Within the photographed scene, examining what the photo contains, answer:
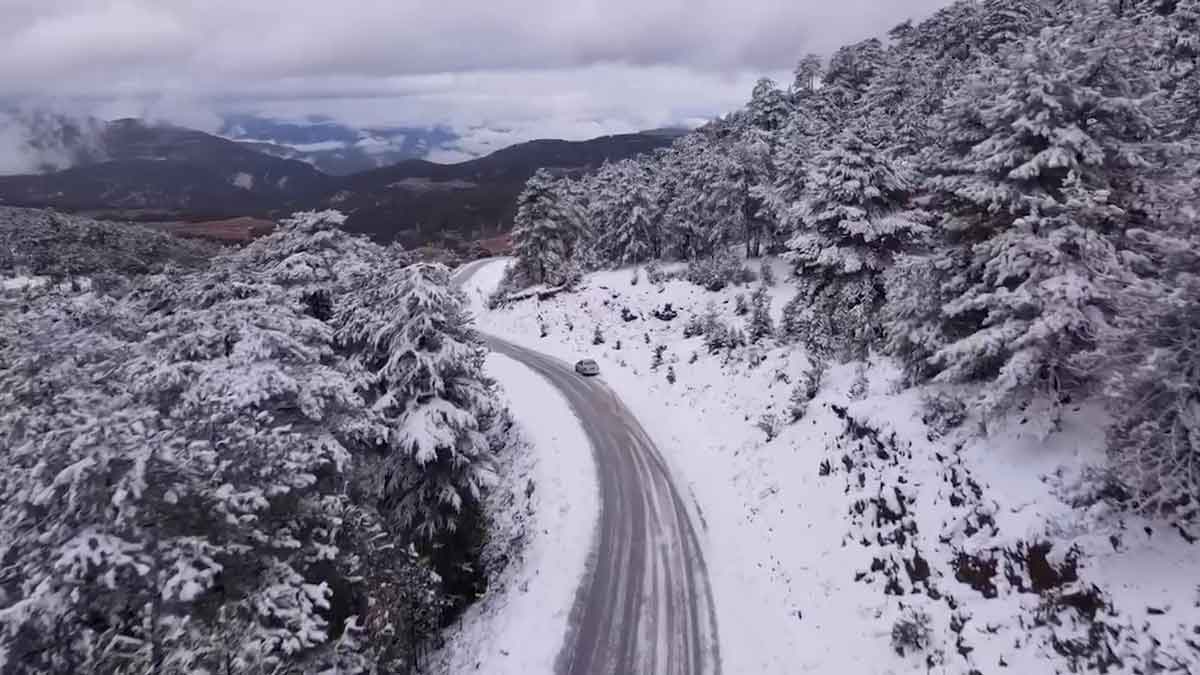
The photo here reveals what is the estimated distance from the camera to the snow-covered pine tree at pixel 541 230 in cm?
5312

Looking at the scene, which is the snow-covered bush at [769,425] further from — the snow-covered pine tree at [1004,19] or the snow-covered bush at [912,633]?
the snow-covered pine tree at [1004,19]

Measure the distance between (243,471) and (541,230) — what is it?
4542 cm

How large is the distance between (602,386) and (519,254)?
83.3 feet

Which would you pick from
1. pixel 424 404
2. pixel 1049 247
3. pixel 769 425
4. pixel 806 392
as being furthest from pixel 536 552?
pixel 1049 247

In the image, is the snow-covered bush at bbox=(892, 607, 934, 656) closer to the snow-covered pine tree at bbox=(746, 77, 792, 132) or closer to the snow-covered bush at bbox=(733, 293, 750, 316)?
the snow-covered bush at bbox=(733, 293, 750, 316)

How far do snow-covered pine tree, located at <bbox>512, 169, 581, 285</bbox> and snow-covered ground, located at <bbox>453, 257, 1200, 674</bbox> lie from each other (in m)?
32.5

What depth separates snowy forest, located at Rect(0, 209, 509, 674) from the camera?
7.80 m

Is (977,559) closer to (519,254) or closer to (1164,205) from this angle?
(1164,205)

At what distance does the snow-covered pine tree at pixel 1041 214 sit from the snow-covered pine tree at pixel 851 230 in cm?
923

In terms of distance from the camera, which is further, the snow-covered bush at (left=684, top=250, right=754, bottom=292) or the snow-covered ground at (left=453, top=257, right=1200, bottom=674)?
the snow-covered bush at (left=684, top=250, right=754, bottom=292)

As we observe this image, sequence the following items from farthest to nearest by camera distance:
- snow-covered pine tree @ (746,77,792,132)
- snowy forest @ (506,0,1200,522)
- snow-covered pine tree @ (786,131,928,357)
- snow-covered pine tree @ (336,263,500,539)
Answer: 1. snow-covered pine tree @ (746,77,792,132)
2. snow-covered pine tree @ (786,131,928,357)
3. snow-covered pine tree @ (336,263,500,539)
4. snowy forest @ (506,0,1200,522)

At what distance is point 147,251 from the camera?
5575 cm

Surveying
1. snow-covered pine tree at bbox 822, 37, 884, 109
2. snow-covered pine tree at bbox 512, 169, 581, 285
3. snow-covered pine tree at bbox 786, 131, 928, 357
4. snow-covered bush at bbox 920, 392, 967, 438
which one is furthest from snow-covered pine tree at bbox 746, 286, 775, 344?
snow-covered pine tree at bbox 822, 37, 884, 109

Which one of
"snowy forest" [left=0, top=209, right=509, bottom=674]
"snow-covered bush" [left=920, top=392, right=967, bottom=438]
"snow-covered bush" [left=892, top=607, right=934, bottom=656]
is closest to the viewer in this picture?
"snowy forest" [left=0, top=209, right=509, bottom=674]
